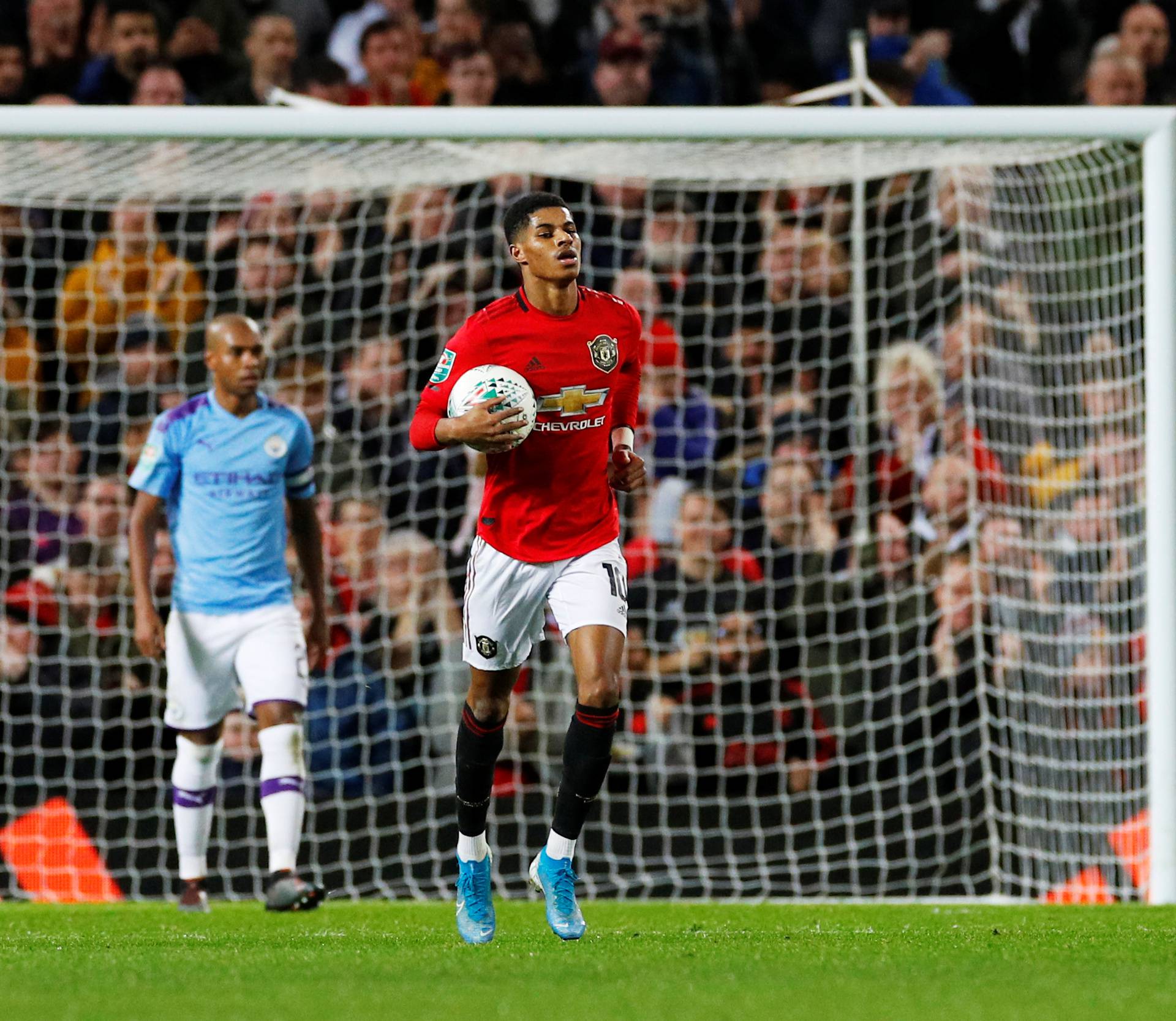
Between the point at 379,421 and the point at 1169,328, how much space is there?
12.8 ft

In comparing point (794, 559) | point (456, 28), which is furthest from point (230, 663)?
point (456, 28)

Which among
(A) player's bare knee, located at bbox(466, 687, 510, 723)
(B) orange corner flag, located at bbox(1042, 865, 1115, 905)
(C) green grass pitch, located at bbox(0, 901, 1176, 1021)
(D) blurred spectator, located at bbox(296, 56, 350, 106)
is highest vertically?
(D) blurred spectator, located at bbox(296, 56, 350, 106)

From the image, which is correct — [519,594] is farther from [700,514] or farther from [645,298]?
[645,298]

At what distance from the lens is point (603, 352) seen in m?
5.54

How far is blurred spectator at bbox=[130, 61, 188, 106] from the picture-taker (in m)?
10.6

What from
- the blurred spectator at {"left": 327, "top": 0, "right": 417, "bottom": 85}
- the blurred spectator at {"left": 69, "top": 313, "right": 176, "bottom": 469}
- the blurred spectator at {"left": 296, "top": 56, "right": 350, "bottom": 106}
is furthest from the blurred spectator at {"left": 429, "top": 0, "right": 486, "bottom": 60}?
the blurred spectator at {"left": 69, "top": 313, "right": 176, "bottom": 469}

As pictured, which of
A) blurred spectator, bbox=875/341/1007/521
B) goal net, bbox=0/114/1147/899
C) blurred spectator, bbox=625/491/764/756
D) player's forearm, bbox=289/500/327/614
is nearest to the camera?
player's forearm, bbox=289/500/327/614

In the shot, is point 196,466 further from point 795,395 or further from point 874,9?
point 874,9

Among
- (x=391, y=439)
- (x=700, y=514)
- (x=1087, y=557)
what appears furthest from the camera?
(x=391, y=439)

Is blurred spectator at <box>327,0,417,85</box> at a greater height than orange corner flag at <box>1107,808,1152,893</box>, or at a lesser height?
greater

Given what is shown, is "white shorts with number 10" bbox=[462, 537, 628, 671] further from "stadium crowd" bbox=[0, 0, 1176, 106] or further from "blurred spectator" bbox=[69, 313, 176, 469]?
"stadium crowd" bbox=[0, 0, 1176, 106]

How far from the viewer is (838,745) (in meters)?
8.62

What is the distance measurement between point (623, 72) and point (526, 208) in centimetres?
540

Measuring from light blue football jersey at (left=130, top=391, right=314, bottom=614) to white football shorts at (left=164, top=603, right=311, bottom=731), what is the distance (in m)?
0.06
